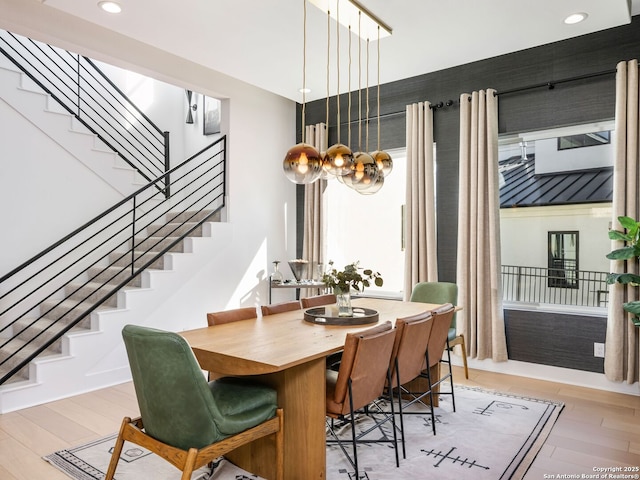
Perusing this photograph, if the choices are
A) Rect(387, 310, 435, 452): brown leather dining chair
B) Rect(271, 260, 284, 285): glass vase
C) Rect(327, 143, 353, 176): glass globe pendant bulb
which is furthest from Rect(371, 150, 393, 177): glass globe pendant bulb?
Rect(271, 260, 284, 285): glass vase

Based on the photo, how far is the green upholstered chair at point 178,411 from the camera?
1979mm

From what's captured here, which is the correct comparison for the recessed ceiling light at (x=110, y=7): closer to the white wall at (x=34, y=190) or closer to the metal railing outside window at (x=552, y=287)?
the white wall at (x=34, y=190)

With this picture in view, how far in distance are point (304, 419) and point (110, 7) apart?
3455 mm

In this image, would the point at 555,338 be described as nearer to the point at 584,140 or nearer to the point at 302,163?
the point at 584,140

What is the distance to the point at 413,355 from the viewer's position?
300 cm

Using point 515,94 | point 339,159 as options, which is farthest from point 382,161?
point 515,94

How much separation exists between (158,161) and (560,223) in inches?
206

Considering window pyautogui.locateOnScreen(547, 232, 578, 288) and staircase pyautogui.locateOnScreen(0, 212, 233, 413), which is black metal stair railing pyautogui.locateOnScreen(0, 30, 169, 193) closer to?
staircase pyautogui.locateOnScreen(0, 212, 233, 413)

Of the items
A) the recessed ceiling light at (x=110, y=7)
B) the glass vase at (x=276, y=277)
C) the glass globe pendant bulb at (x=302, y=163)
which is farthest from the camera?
the glass vase at (x=276, y=277)

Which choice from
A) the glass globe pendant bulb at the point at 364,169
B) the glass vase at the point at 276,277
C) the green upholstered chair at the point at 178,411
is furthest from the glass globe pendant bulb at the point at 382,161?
the glass vase at the point at 276,277

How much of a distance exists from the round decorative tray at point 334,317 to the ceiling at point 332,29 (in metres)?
2.40

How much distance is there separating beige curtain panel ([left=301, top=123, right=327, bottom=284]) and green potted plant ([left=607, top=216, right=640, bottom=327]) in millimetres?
3332

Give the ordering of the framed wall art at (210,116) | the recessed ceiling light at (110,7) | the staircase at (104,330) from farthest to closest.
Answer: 1. the framed wall art at (210,116)
2. the staircase at (104,330)
3. the recessed ceiling light at (110,7)

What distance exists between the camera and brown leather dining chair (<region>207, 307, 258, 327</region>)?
10.4 ft
